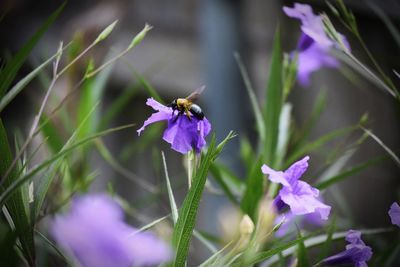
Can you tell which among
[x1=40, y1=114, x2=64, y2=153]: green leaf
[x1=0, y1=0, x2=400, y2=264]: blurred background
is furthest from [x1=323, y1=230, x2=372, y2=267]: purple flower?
[x1=0, y1=0, x2=400, y2=264]: blurred background

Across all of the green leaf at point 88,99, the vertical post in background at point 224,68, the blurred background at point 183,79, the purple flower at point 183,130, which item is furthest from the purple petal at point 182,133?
the blurred background at point 183,79

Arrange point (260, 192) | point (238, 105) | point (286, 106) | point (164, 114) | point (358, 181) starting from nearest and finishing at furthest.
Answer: point (164, 114) → point (260, 192) → point (286, 106) → point (238, 105) → point (358, 181)

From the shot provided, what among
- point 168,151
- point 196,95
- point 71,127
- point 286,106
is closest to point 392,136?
point 168,151

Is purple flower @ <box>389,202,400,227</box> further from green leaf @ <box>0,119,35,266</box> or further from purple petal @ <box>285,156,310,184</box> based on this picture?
green leaf @ <box>0,119,35,266</box>

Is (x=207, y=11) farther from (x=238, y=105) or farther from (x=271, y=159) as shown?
(x=271, y=159)

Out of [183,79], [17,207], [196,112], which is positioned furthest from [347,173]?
[183,79]
